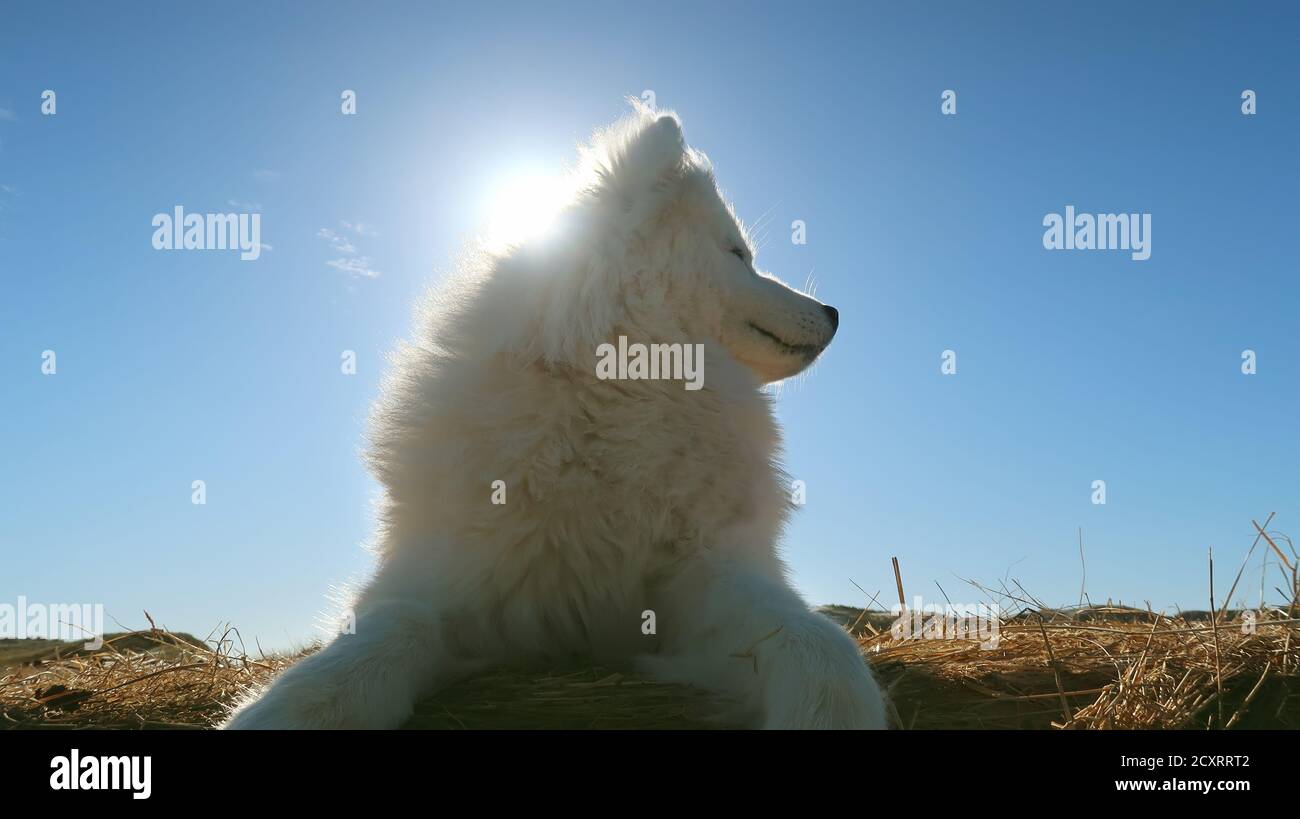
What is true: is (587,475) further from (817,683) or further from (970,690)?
(970,690)

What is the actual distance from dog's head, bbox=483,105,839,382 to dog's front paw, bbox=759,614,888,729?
1.37 metres

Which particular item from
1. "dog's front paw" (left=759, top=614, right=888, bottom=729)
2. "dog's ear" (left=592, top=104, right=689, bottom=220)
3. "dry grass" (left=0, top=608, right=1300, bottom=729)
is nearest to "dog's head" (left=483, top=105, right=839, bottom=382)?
"dog's ear" (left=592, top=104, right=689, bottom=220)

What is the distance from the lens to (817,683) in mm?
2207

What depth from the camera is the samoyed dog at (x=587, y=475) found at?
269 cm

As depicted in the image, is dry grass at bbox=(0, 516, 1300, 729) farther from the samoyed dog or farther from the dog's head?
the dog's head

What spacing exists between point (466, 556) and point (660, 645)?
2.52ft

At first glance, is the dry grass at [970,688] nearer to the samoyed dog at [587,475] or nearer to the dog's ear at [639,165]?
the samoyed dog at [587,475]

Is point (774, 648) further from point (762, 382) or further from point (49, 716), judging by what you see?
point (49, 716)

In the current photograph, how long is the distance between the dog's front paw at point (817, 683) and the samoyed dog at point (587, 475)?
0.05ft
